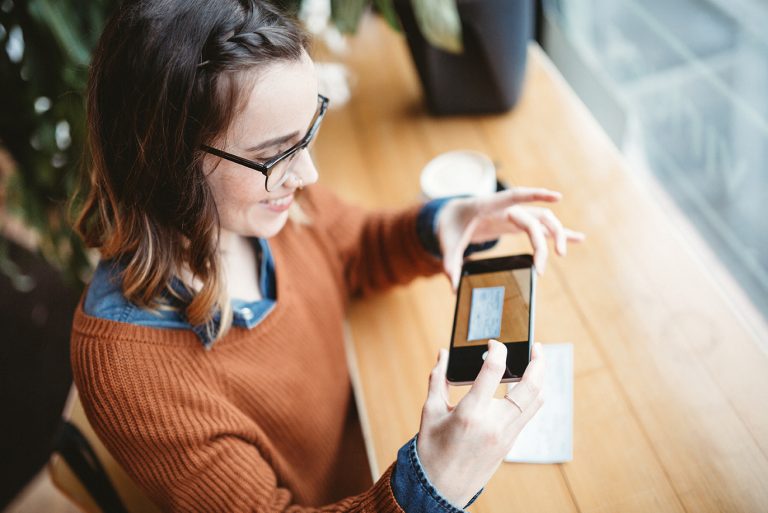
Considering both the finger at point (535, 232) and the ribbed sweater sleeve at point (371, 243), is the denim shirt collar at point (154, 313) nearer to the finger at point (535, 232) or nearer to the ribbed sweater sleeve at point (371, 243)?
the ribbed sweater sleeve at point (371, 243)

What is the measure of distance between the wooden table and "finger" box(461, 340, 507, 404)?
8.1 inches

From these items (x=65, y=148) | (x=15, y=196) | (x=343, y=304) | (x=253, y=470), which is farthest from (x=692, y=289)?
(x=15, y=196)

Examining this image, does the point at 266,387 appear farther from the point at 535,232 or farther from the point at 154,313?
the point at 535,232

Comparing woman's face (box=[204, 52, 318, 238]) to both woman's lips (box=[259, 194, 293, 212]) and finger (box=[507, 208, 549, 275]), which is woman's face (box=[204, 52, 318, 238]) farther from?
finger (box=[507, 208, 549, 275])

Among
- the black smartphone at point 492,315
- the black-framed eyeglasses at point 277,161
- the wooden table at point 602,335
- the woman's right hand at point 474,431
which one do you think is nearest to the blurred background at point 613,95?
the wooden table at point 602,335

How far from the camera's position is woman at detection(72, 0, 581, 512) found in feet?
2.16

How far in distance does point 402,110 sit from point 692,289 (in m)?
0.79

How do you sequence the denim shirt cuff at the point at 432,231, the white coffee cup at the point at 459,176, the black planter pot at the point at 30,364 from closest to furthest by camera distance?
the denim shirt cuff at the point at 432,231 < the white coffee cup at the point at 459,176 < the black planter pot at the point at 30,364

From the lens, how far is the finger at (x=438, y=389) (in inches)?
27.1

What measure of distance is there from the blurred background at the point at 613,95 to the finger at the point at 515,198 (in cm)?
40

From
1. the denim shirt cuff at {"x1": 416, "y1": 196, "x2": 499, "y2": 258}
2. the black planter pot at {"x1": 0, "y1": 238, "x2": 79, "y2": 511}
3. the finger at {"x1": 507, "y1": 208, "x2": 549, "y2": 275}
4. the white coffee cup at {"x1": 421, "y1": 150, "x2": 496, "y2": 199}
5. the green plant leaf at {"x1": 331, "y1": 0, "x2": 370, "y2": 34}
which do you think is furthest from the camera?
the black planter pot at {"x1": 0, "y1": 238, "x2": 79, "y2": 511}

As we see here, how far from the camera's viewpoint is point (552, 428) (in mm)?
827

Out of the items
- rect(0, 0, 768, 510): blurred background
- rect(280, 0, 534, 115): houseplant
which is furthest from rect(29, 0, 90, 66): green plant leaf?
rect(280, 0, 534, 115): houseplant

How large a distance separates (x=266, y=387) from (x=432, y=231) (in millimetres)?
350
